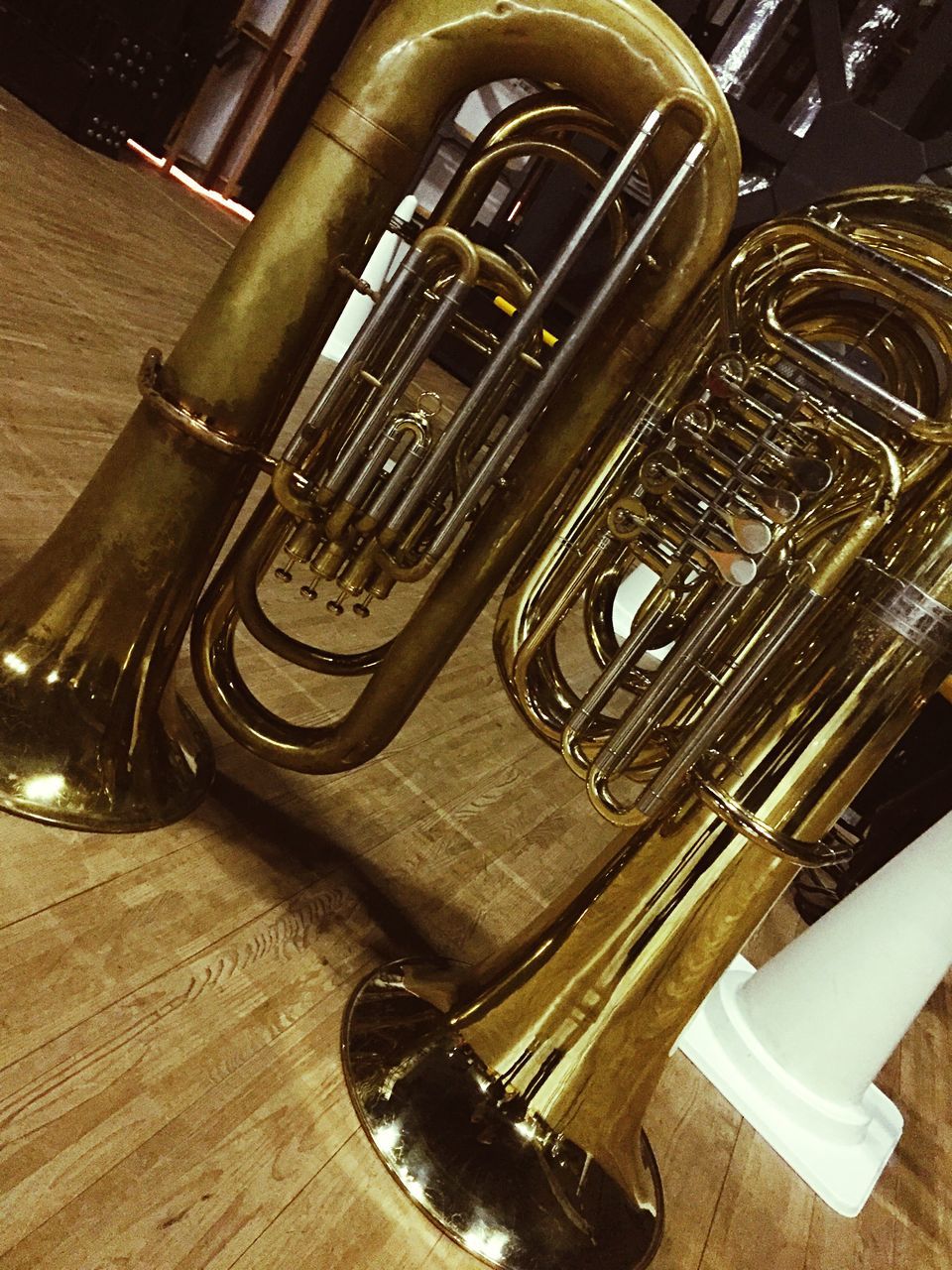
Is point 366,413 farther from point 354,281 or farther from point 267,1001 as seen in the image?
point 267,1001

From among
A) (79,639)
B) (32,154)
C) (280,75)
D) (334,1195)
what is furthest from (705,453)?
(280,75)

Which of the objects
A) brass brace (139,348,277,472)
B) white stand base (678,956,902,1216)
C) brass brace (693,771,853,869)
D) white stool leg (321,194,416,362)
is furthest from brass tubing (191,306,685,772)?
white stool leg (321,194,416,362)

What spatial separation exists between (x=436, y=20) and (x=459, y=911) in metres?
1.10

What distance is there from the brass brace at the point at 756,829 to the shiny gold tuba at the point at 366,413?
0.30m

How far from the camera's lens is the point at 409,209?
3.25 meters

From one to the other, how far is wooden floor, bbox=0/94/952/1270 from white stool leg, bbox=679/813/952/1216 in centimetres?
5

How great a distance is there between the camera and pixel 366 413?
36.3 inches

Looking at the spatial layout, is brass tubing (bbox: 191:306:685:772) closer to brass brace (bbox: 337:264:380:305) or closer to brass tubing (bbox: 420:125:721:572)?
brass tubing (bbox: 420:125:721:572)

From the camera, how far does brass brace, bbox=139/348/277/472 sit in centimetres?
94

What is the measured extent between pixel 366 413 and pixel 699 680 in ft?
1.34

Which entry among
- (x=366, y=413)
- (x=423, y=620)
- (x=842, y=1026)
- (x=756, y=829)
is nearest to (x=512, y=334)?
(x=366, y=413)

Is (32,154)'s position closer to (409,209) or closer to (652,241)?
(409,209)

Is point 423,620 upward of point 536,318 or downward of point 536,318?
downward

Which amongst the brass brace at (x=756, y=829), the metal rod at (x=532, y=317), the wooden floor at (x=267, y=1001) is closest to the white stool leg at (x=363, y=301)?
the wooden floor at (x=267, y=1001)
